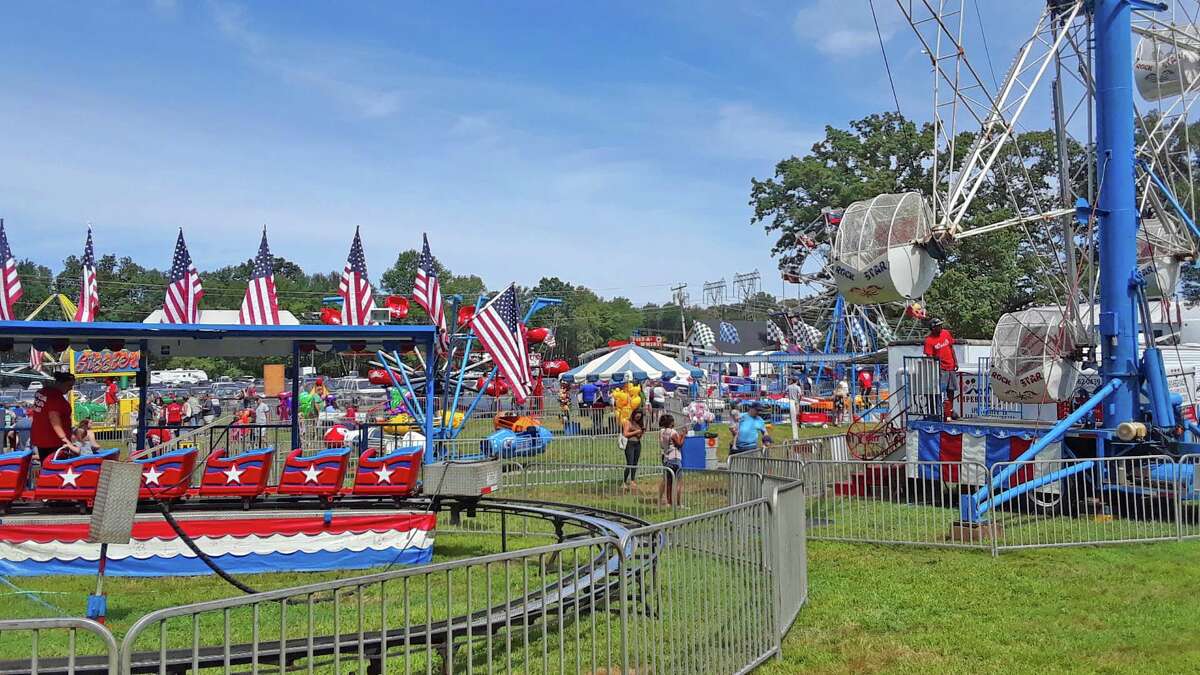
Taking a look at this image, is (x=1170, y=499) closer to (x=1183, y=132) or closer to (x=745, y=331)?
(x=1183, y=132)

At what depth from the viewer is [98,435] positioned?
28.0 meters

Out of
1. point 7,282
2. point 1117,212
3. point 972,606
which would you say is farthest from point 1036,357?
point 7,282

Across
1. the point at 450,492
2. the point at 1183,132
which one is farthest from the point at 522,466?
the point at 1183,132

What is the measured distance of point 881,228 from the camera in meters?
13.2

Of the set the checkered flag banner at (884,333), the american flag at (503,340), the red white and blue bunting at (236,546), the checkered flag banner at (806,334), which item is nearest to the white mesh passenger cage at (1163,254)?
the american flag at (503,340)

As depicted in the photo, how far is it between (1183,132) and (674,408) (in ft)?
61.8

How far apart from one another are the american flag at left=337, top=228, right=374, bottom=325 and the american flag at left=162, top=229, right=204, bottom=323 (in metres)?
3.05

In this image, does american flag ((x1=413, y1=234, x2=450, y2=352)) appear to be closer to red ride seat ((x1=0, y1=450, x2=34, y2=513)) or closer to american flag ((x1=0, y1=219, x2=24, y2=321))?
american flag ((x1=0, y1=219, x2=24, y2=321))

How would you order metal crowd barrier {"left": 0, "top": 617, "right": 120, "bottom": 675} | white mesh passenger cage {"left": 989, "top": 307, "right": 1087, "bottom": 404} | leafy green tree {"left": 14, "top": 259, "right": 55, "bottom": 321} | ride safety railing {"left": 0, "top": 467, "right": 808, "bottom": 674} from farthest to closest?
1. leafy green tree {"left": 14, "top": 259, "right": 55, "bottom": 321}
2. white mesh passenger cage {"left": 989, "top": 307, "right": 1087, "bottom": 404}
3. ride safety railing {"left": 0, "top": 467, "right": 808, "bottom": 674}
4. metal crowd barrier {"left": 0, "top": 617, "right": 120, "bottom": 675}

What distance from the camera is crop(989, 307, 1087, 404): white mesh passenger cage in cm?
1497

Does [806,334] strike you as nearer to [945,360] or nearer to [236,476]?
[945,360]

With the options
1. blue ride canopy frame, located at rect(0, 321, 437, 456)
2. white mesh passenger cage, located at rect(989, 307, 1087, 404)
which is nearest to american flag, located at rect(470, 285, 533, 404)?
blue ride canopy frame, located at rect(0, 321, 437, 456)

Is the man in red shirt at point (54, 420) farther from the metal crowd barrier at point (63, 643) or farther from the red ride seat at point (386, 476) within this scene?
the metal crowd barrier at point (63, 643)

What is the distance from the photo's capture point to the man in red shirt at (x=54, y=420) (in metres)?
11.2
